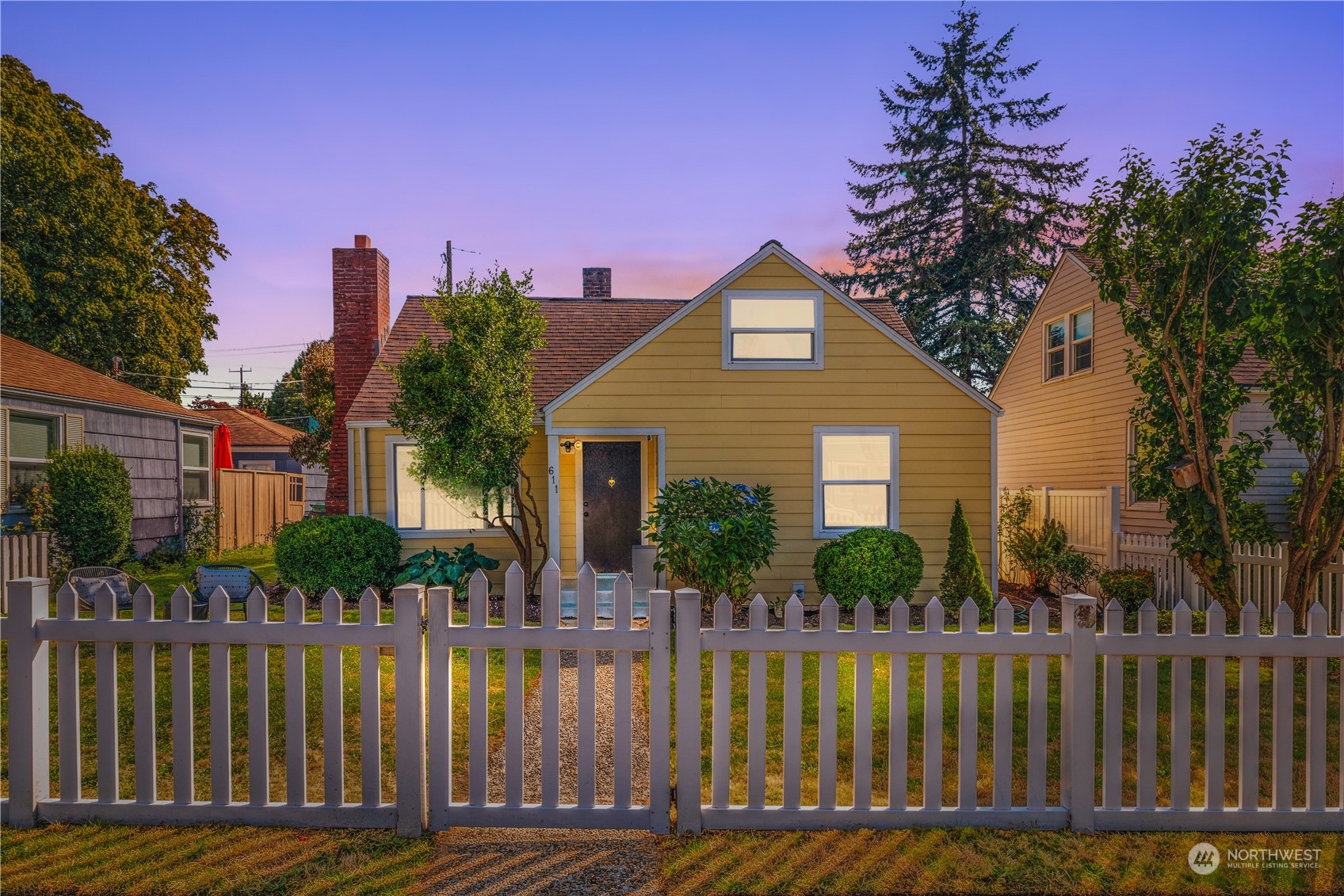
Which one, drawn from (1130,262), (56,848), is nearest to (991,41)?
(1130,262)

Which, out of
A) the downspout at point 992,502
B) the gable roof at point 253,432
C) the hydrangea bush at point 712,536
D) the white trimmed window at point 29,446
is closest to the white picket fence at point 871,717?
Result: the hydrangea bush at point 712,536

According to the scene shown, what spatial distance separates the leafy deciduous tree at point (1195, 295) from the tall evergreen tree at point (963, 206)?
17.0m

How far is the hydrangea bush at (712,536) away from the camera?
882cm

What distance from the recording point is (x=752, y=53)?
869cm

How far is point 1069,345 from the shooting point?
14.4m

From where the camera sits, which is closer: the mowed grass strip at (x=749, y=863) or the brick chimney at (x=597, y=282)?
the mowed grass strip at (x=749, y=863)

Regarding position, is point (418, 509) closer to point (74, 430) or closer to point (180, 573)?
point (180, 573)

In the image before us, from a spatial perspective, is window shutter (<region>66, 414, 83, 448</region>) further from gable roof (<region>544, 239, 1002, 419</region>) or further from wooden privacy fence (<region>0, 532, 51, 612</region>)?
gable roof (<region>544, 239, 1002, 419</region>)

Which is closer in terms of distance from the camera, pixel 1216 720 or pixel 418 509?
pixel 1216 720

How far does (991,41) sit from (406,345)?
74.9 feet

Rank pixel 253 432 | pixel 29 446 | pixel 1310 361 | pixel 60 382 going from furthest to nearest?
pixel 253 432 → pixel 60 382 → pixel 29 446 → pixel 1310 361

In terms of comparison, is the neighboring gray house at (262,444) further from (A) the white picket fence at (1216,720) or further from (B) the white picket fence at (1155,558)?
(A) the white picket fence at (1216,720)

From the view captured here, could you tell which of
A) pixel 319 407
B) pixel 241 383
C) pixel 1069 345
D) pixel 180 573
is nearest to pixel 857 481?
pixel 1069 345

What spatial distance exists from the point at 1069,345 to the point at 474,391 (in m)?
11.5
